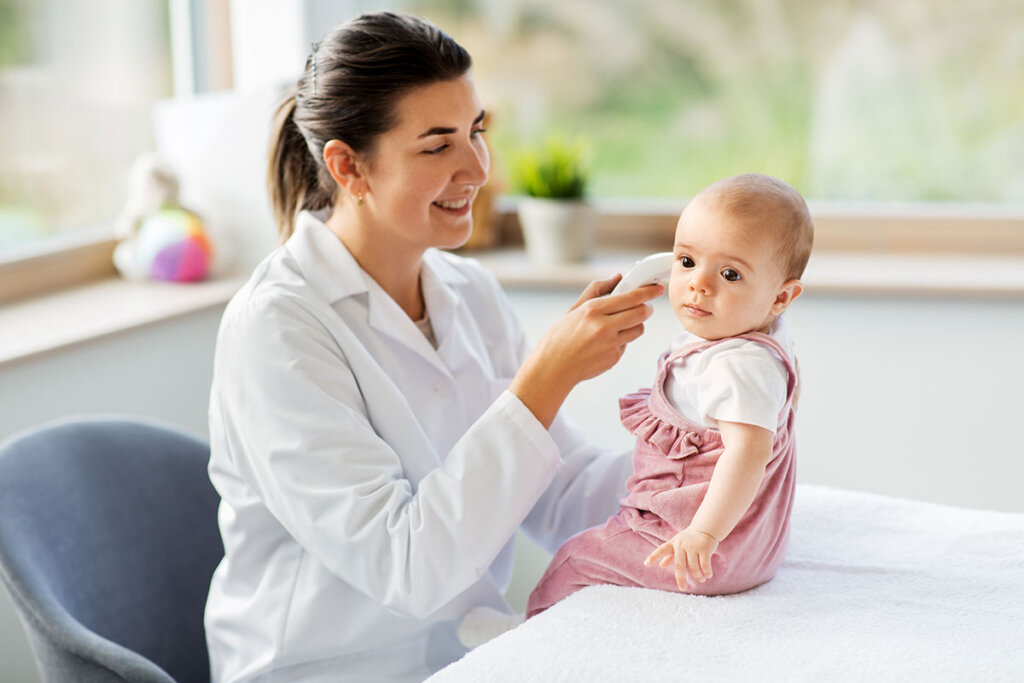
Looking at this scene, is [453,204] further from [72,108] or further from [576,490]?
[72,108]

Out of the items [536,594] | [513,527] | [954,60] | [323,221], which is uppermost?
[954,60]

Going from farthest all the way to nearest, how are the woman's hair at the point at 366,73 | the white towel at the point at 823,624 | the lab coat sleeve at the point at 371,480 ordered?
the woman's hair at the point at 366,73, the lab coat sleeve at the point at 371,480, the white towel at the point at 823,624

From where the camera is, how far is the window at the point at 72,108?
224 cm

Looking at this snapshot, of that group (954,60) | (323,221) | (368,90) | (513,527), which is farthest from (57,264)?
(954,60)

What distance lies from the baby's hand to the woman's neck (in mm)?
609

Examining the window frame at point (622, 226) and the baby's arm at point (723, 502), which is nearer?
the baby's arm at point (723, 502)

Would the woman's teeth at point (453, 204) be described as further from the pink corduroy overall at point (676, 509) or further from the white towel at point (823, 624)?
the white towel at point (823, 624)

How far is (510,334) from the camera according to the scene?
171 centimetres

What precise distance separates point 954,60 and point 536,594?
1.76m

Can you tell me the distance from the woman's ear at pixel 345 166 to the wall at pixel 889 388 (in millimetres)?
819

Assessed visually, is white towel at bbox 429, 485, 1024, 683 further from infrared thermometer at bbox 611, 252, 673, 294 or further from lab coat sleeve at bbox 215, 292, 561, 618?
infrared thermometer at bbox 611, 252, 673, 294

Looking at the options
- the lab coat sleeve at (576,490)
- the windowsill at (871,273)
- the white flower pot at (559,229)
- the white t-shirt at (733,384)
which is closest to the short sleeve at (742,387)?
the white t-shirt at (733,384)

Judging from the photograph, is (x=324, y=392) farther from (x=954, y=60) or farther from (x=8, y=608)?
(x=954, y=60)

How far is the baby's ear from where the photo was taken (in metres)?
1.22
